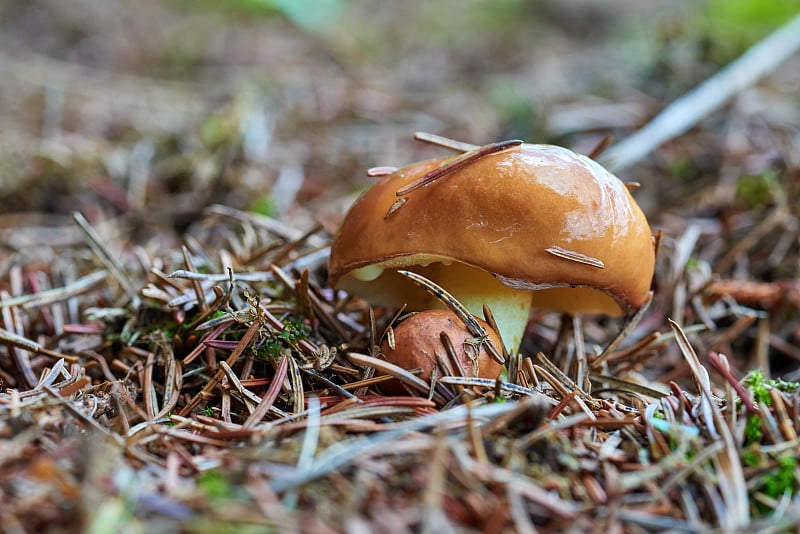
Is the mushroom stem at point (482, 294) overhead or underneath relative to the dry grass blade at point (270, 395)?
overhead

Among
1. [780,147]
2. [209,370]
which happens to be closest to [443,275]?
[209,370]

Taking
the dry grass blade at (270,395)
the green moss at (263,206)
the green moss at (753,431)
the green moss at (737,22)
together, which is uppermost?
the green moss at (737,22)

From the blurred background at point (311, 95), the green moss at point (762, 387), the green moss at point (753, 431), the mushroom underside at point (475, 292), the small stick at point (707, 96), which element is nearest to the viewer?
the green moss at point (753, 431)

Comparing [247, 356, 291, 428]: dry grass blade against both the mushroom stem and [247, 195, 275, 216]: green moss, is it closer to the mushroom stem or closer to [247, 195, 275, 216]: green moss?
the mushroom stem

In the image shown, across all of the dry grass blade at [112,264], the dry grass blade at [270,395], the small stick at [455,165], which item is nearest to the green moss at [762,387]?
the small stick at [455,165]

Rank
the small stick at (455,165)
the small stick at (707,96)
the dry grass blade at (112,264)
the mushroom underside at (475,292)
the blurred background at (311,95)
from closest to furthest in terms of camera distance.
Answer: the small stick at (455,165) < the mushroom underside at (475,292) < the dry grass blade at (112,264) < the small stick at (707,96) < the blurred background at (311,95)

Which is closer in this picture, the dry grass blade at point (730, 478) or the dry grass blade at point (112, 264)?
the dry grass blade at point (730, 478)

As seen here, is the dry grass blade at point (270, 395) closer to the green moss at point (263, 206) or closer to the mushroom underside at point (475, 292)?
the mushroom underside at point (475, 292)
